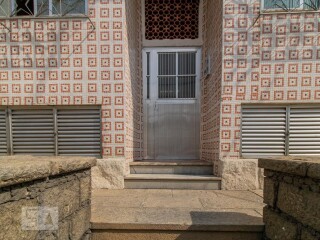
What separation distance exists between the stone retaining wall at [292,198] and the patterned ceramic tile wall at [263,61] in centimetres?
192

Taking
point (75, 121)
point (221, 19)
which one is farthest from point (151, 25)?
point (75, 121)

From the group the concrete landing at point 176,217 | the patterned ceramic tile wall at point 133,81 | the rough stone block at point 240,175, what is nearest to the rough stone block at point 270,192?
the concrete landing at point 176,217

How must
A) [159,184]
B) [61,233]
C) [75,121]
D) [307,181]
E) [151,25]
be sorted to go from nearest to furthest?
[307,181]
[61,233]
[159,184]
[75,121]
[151,25]

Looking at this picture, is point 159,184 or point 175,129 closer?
point 159,184

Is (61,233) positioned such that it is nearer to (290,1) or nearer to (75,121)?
(75,121)

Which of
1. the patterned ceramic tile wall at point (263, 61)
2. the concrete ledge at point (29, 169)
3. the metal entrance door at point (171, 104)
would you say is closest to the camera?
the concrete ledge at point (29, 169)

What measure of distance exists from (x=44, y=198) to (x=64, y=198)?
0.30 metres

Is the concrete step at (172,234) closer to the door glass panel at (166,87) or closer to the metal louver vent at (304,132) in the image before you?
the metal louver vent at (304,132)

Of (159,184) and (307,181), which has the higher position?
(307,181)

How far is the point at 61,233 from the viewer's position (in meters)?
2.00

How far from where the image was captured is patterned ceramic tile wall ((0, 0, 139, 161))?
435 centimetres

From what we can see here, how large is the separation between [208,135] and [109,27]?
3.36m

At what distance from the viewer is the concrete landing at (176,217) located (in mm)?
2498

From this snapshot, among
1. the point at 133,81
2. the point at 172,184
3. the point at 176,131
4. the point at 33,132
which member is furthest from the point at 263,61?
the point at 33,132
